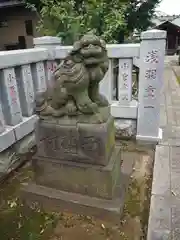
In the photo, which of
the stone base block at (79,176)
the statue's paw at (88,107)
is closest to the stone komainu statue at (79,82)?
the statue's paw at (88,107)

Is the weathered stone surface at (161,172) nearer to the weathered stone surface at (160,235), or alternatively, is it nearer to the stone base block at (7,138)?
the weathered stone surface at (160,235)

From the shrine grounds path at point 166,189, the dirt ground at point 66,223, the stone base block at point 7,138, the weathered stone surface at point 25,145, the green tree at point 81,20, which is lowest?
the dirt ground at point 66,223

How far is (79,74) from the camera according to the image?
1.86 metres

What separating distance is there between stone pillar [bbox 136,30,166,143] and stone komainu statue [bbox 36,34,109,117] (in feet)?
3.88

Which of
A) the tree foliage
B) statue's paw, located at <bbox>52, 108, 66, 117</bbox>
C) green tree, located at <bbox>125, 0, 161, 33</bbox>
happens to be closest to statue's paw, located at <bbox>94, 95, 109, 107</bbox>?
statue's paw, located at <bbox>52, 108, 66, 117</bbox>

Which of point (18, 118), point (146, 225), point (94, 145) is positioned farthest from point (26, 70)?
point (146, 225)

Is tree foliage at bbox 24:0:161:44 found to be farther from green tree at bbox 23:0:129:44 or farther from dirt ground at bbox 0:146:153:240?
dirt ground at bbox 0:146:153:240

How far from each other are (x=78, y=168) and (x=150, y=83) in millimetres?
1674

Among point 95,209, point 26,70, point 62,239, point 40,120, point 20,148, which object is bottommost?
point 62,239

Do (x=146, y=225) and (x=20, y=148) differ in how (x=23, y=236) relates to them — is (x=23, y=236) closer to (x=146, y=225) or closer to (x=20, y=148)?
(x=146, y=225)

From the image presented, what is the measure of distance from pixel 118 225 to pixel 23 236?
0.85 metres

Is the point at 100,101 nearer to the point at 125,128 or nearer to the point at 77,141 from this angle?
the point at 77,141

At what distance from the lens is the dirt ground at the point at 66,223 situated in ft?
6.40

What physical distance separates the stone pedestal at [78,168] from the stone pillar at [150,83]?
1.20 m
